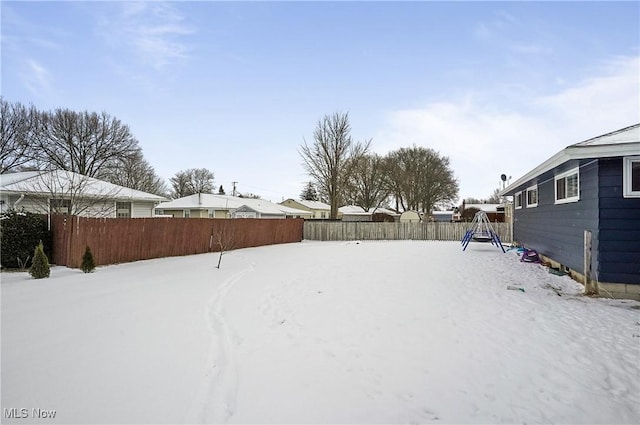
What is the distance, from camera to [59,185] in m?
15.5

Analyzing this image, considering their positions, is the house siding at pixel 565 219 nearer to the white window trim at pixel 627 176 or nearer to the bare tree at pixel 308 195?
the white window trim at pixel 627 176

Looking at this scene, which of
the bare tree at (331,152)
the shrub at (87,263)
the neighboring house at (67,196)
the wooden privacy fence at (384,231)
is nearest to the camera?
the shrub at (87,263)

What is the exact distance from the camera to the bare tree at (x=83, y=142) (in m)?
27.0

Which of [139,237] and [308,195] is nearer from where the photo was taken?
[139,237]

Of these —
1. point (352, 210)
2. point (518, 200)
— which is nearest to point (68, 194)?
point (518, 200)

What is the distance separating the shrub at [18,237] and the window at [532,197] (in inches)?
588

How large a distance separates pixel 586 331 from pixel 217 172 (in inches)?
2359

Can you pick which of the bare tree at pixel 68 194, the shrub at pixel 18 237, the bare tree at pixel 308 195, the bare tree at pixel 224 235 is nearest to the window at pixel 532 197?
the bare tree at pixel 224 235

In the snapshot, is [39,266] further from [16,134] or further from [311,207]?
[311,207]

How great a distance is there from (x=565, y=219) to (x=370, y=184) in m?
39.6

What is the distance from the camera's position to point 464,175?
149ft

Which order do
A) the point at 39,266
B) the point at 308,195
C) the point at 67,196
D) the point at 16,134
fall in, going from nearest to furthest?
1. the point at 39,266
2. the point at 67,196
3. the point at 16,134
4. the point at 308,195

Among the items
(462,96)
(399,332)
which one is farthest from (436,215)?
(399,332)

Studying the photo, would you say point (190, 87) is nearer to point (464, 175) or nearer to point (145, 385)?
point (145, 385)
